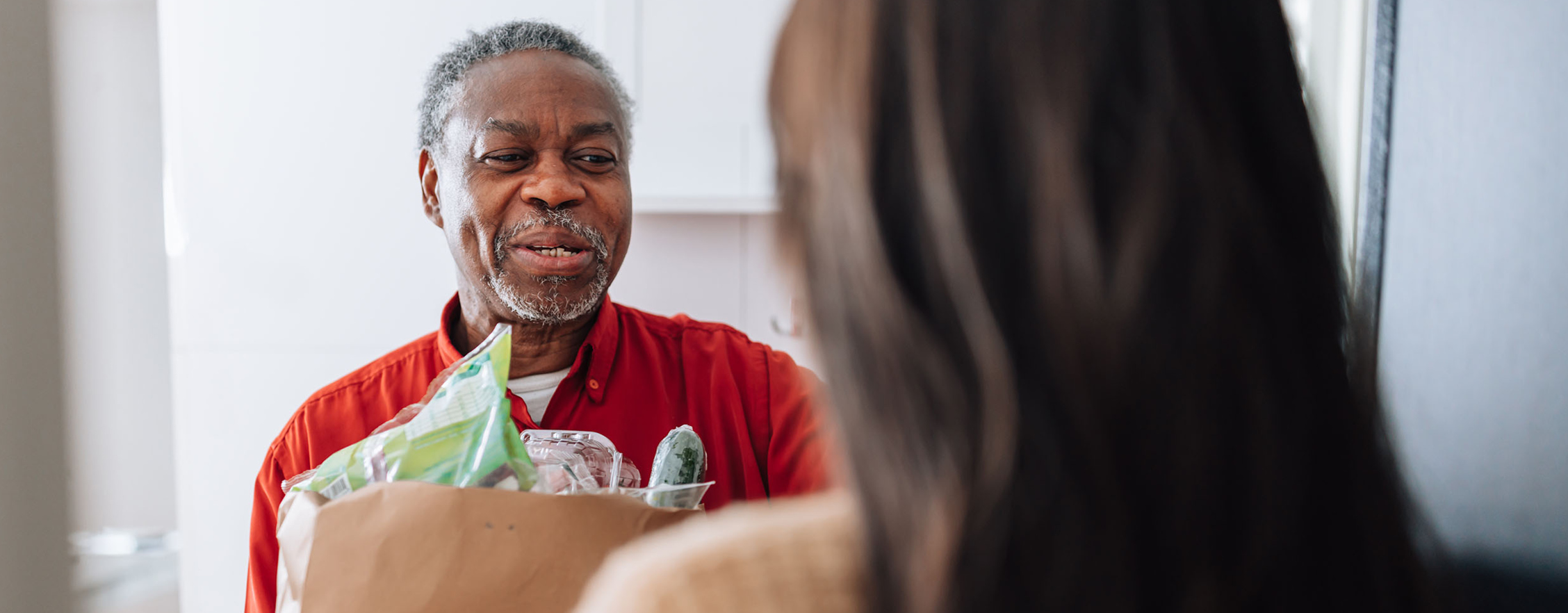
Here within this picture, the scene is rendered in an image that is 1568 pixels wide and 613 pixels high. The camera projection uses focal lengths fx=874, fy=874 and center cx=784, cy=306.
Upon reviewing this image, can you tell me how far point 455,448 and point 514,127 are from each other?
2.34 ft

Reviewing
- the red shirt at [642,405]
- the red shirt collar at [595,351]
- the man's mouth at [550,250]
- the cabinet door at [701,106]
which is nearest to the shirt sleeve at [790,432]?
the red shirt at [642,405]

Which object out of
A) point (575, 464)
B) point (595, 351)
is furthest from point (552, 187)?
point (575, 464)

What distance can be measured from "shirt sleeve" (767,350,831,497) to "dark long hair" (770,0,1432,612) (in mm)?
800

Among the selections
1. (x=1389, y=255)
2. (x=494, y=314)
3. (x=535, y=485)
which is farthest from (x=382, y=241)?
(x=1389, y=255)

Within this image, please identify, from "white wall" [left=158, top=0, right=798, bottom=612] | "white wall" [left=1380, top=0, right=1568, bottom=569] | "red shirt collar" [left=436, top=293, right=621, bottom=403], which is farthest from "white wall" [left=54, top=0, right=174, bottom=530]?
"white wall" [left=1380, top=0, right=1568, bottom=569]

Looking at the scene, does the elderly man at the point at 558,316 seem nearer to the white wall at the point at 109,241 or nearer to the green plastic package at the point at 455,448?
the white wall at the point at 109,241

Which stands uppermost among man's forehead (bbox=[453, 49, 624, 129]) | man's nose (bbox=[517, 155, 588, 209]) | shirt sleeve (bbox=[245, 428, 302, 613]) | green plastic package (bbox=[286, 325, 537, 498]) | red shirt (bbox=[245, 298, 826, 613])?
man's forehead (bbox=[453, 49, 624, 129])

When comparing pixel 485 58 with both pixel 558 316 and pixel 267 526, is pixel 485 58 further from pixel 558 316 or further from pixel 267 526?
pixel 267 526

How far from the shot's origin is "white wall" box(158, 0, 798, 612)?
167cm

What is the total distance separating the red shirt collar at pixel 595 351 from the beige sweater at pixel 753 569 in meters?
0.85

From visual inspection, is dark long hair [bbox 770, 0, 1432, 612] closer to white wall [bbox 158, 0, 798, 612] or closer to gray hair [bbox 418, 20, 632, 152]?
gray hair [bbox 418, 20, 632, 152]

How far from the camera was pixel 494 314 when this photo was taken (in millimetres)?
1321

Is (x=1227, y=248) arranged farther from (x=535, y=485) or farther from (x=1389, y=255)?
(x=1389, y=255)

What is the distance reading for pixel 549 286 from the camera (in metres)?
1.27
